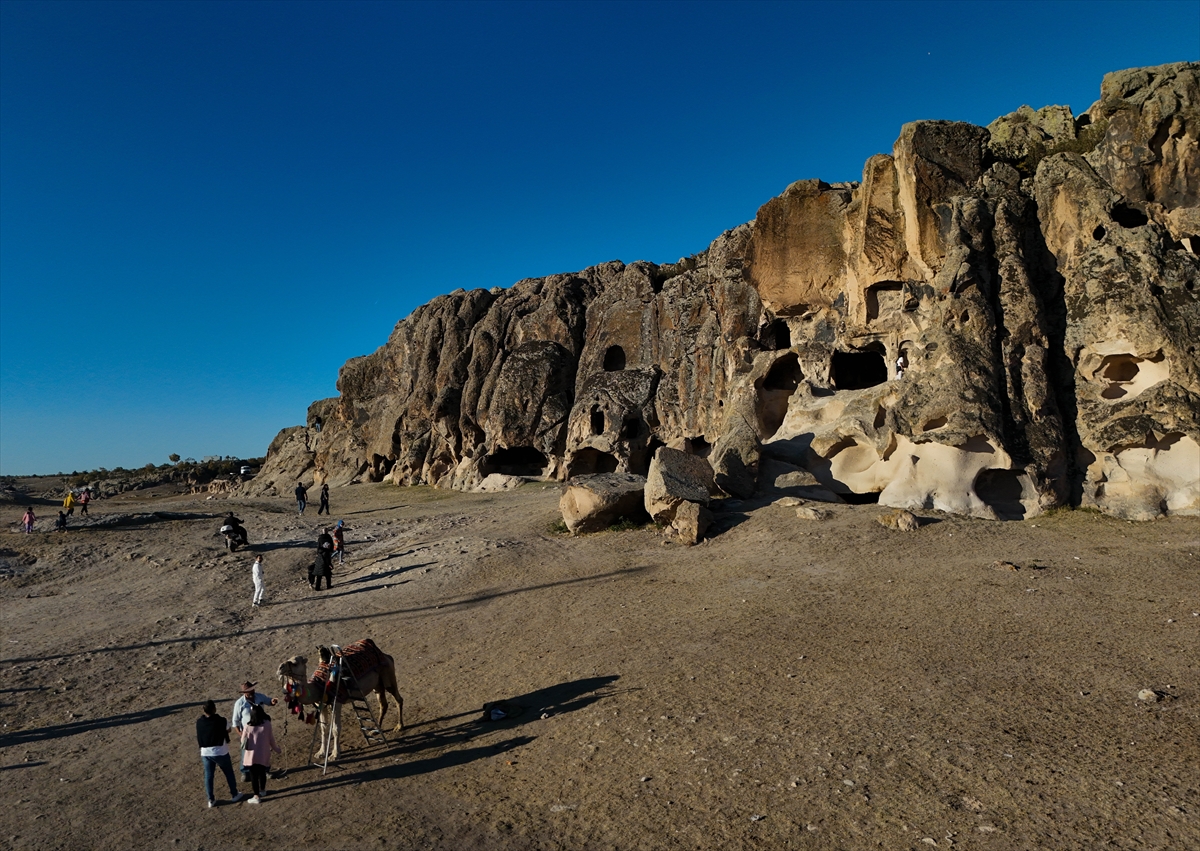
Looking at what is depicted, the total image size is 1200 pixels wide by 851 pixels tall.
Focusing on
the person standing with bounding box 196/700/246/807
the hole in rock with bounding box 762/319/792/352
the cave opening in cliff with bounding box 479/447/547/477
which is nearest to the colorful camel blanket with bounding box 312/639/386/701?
the person standing with bounding box 196/700/246/807

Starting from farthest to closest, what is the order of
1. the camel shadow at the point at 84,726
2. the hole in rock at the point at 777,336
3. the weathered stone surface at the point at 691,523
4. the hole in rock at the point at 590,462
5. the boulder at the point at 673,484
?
1. the hole in rock at the point at 590,462
2. the hole in rock at the point at 777,336
3. the boulder at the point at 673,484
4. the weathered stone surface at the point at 691,523
5. the camel shadow at the point at 84,726

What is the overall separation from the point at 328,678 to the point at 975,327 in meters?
15.6

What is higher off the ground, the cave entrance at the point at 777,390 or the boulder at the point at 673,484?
the cave entrance at the point at 777,390

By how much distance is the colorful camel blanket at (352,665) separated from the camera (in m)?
7.90

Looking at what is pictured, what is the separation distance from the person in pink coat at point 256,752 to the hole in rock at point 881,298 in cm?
1884

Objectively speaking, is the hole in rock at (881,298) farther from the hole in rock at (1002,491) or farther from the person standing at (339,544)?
the person standing at (339,544)

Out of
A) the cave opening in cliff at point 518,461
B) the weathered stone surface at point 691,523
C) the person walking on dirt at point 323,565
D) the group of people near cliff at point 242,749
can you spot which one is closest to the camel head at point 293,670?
the group of people near cliff at point 242,749

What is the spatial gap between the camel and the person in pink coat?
45cm

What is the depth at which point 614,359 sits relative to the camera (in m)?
33.9

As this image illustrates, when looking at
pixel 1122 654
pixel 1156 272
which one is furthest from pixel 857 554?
pixel 1156 272

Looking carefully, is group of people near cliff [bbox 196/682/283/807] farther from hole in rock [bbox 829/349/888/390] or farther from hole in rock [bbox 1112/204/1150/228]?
hole in rock [bbox 829/349/888/390]

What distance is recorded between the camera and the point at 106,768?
26.6ft

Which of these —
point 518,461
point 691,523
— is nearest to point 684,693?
point 691,523

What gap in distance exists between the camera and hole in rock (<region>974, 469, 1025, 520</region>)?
15523 millimetres
